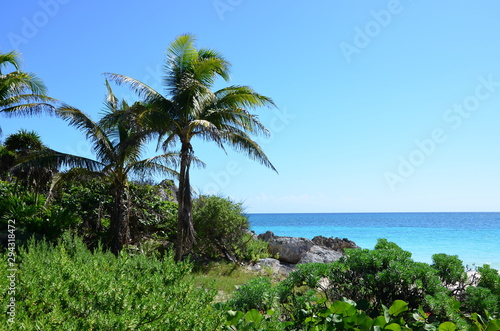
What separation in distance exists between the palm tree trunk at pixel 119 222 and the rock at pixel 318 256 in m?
7.28

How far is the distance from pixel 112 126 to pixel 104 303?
43.4 ft

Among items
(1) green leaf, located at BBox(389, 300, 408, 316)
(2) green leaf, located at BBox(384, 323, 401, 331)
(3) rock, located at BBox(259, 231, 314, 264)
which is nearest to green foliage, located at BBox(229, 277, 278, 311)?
(1) green leaf, located at BBox(389, 300, 408, 316)

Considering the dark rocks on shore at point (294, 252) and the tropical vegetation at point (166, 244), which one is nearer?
the tropical vegetation at point (166, 244)

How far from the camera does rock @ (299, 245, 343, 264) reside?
16433 mm

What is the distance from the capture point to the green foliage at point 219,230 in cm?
1634

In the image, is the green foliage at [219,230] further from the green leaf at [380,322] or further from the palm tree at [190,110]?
the green leaf at [380,322]

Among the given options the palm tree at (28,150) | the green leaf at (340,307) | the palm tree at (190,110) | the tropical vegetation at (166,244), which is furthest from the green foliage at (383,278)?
the palm tree at (28,150)

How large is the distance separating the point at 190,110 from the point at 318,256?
829 cm

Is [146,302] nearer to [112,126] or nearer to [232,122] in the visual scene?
[232,122]

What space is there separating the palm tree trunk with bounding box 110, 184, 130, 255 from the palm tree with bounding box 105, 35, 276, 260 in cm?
228

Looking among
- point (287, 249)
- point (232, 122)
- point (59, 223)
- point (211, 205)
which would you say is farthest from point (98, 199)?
point (287, 249)

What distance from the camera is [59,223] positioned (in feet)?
47.5

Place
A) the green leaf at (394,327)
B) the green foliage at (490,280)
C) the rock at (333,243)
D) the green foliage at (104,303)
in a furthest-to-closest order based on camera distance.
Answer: the rock at (333,243), the green foliage at (490,280), the green leaf at (394,327), the green foliage at (104,303)

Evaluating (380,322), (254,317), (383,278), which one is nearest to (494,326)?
(380,322)
